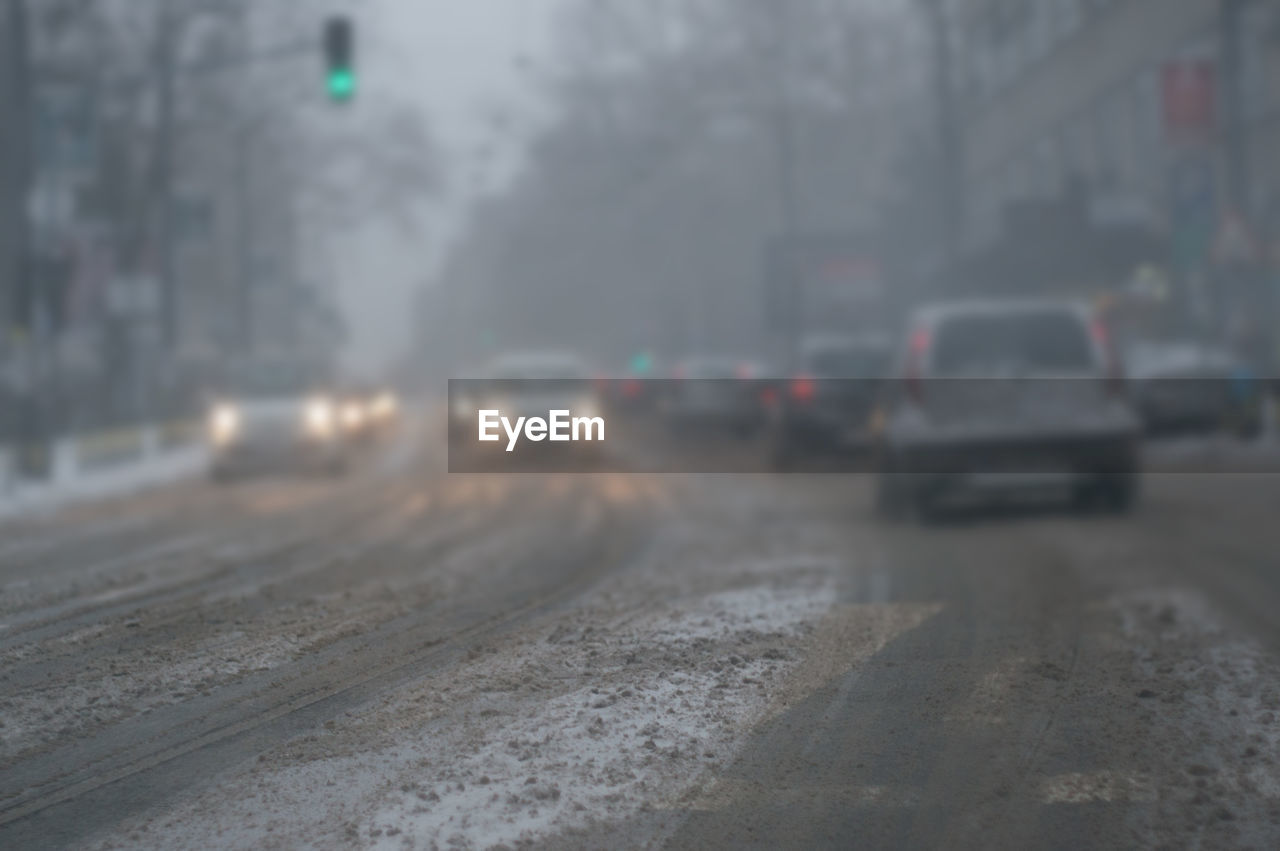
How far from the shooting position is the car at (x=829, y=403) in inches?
838

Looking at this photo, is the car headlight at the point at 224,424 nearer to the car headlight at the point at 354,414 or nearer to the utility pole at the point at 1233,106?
the car headlight at the point at 354,414

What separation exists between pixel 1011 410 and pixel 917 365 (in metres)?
0.87

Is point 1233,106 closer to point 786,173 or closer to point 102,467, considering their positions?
point 102,467

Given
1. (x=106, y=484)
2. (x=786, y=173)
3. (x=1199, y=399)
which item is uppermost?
(x=786, y=173)

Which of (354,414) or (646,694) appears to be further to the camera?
(354,414)

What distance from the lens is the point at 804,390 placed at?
2155 cm

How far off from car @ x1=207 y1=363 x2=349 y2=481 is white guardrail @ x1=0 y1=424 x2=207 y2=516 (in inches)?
46.8

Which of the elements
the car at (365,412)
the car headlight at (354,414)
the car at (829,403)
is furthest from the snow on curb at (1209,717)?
the car headlight at (354,414)

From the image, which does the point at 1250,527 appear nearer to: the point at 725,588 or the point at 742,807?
the point at 725,588

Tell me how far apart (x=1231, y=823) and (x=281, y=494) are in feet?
53.7

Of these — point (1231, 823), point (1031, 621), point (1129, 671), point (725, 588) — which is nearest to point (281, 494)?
point (725, 588)

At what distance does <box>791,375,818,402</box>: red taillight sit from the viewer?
→ 2147cm

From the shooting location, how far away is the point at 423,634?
8094mm

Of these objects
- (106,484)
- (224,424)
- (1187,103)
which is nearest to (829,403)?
(224,424)
